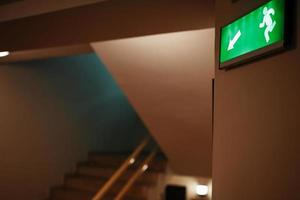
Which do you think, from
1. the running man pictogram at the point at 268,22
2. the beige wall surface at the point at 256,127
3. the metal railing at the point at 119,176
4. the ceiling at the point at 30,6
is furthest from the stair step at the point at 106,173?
the running man pictogram at the point at 268,22

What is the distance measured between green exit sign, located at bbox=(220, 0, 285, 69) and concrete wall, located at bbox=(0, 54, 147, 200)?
3506 mm

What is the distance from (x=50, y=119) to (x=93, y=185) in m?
1.07

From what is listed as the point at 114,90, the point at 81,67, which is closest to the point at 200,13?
the point at 81,67

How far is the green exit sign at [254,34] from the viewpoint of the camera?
1.08 metres

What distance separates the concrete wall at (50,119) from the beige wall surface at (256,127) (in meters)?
3.42

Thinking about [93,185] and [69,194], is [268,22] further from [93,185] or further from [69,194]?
[69,194]

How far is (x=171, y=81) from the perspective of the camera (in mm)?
3176

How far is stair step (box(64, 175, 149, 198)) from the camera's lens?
4238 mm

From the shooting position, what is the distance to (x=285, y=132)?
1.07 m

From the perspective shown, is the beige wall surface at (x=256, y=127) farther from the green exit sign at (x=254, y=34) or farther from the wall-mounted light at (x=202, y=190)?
the wall-mounted light at (x=202, y=190)

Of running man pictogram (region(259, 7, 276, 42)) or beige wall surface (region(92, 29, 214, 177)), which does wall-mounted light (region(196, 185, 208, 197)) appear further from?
running man pictogram (region(259, 7, 276, 42))

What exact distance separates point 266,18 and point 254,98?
11.4 inches

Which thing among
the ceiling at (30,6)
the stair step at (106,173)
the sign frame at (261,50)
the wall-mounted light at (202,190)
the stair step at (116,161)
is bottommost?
the wall-mounted light at (202,190)

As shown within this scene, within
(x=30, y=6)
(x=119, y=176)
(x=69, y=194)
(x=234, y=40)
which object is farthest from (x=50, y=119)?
(x=234, y=40)
